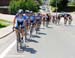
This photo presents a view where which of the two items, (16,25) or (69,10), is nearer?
(16,25)

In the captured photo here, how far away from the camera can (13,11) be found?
69438mm

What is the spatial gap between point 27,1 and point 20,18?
56886mm

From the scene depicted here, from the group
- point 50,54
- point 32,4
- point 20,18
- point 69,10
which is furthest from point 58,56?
point 69,10

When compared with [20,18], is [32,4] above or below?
below

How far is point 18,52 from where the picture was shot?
48.1 ft

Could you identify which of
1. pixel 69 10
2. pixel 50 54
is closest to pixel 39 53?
pixel 50 54

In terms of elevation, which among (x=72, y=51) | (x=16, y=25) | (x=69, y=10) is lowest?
(x=69, y=10)

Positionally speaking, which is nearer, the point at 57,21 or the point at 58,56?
the point at 58,56

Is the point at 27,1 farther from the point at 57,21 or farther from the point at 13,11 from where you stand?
the point at 57,21

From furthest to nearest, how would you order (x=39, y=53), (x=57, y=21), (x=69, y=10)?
(x=69, y=10) → (x=57, y=21) → (x=39, y=53)

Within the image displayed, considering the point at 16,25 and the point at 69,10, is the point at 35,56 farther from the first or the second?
the point at 69,10

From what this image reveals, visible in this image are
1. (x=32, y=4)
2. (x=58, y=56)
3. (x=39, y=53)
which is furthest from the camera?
(x=32, y=4)

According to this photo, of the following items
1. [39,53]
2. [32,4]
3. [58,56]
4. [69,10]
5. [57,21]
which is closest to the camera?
[58,56]

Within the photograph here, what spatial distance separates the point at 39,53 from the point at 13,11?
5546 centimetres
